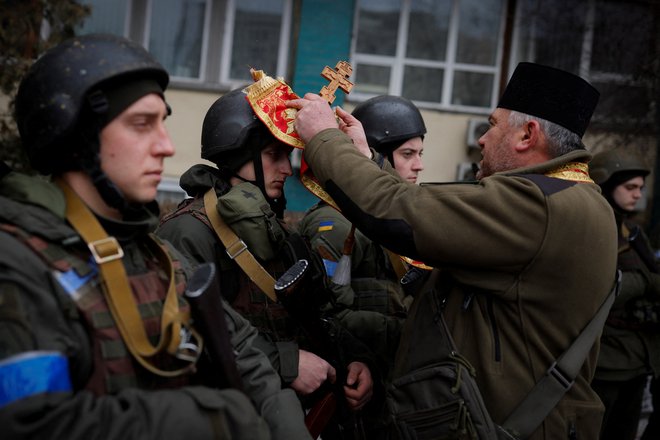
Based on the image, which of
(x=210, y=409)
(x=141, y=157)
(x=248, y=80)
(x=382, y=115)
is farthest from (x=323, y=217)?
(x=248, y=80)

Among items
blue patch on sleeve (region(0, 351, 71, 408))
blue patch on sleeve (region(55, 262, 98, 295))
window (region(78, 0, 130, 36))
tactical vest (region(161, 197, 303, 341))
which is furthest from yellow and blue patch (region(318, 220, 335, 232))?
window (region(78, 0, 130, 36))

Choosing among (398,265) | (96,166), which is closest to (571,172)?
(398,265)

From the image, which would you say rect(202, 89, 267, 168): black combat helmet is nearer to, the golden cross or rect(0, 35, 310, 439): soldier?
the golden cross

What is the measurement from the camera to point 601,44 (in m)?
10.4

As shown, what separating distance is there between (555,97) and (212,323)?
70.5 inches

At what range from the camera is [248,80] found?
10352 mm

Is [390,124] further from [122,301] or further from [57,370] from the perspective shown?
[57,370]

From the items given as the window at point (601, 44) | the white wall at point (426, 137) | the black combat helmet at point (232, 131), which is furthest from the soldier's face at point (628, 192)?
the window at point (601, 44)

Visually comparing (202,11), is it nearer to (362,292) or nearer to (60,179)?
(362,292)

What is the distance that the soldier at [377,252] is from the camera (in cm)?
333

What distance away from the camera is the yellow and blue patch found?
3.64 metres

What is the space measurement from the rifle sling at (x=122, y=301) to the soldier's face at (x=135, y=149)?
0.45ft

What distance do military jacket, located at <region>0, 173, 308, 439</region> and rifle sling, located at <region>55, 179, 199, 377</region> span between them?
4cm

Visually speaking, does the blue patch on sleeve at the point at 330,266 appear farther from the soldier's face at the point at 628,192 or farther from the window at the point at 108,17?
the window at the point at 108,17
